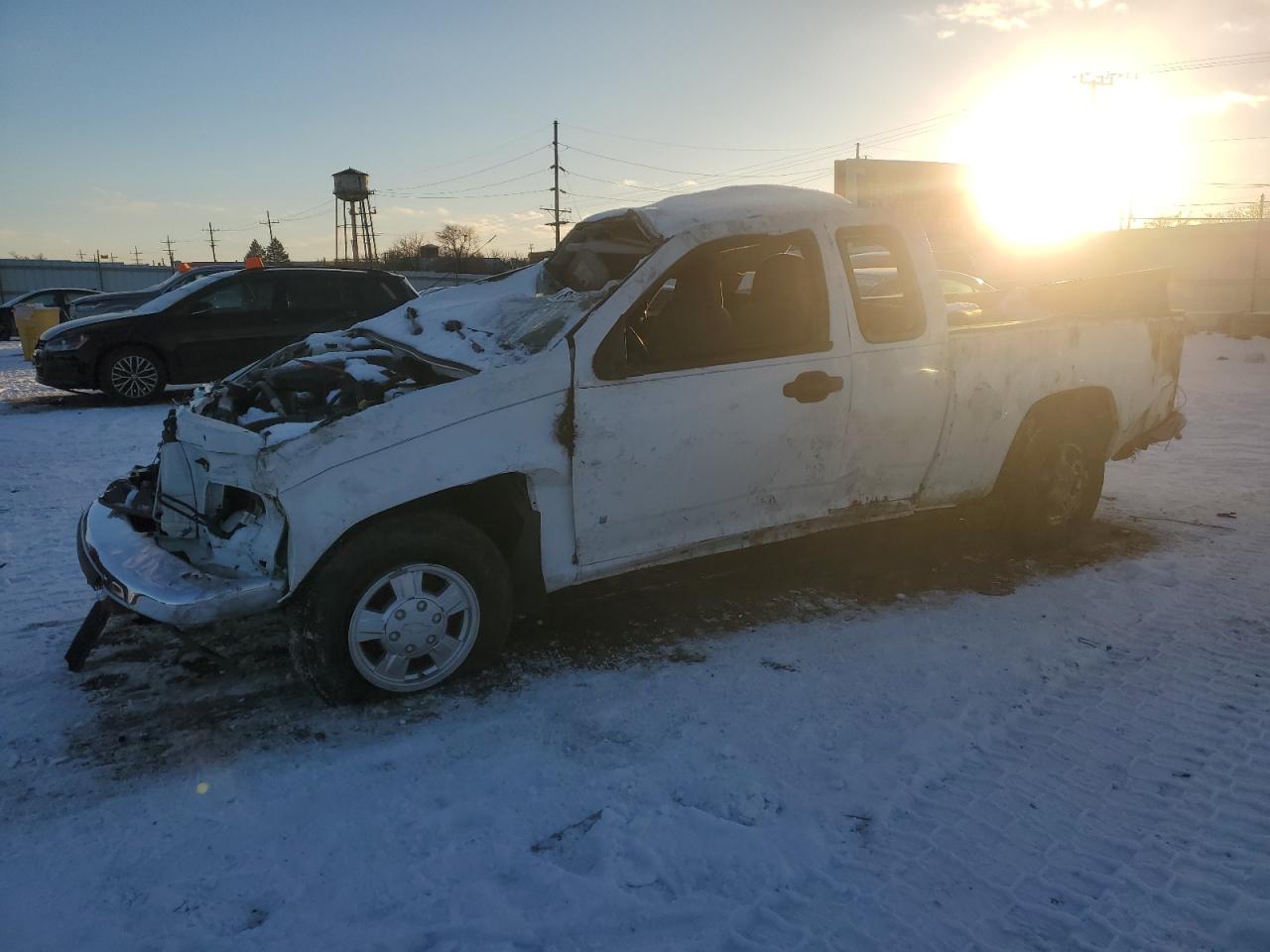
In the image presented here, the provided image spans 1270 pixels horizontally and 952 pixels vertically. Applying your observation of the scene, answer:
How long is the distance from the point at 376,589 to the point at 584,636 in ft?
3.79

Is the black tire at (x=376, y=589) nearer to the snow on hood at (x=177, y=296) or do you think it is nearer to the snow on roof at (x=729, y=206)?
the snow on roof at (x=729, y=206)

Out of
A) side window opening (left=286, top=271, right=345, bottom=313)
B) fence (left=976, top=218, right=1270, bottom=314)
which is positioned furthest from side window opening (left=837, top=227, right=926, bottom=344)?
fence (left=976, top=218, right=1270, bottom=314)

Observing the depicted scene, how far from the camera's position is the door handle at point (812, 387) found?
378 cm

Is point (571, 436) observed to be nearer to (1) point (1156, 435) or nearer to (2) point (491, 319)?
(2) point (491, 319)

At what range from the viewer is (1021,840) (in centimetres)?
254

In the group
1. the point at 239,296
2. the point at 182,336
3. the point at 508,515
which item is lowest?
the point at 508,515

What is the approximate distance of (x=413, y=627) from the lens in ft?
10.7

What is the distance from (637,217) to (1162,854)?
317 centimetres

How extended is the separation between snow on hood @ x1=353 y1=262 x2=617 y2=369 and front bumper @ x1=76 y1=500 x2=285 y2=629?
3.95 ft

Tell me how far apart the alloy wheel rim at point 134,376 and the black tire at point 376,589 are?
8545 mm

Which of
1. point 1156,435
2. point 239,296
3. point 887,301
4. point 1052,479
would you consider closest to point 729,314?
point 887,301

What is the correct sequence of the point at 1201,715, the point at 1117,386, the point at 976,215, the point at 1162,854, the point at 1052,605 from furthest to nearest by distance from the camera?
the point at 976,215, the point at 1117,386, the point at 1052,605, the point at 1201,715, the point at 1162,854

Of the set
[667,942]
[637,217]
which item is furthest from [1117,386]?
[667,942]

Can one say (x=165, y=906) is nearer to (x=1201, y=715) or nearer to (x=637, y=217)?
(x=637, y=217)
